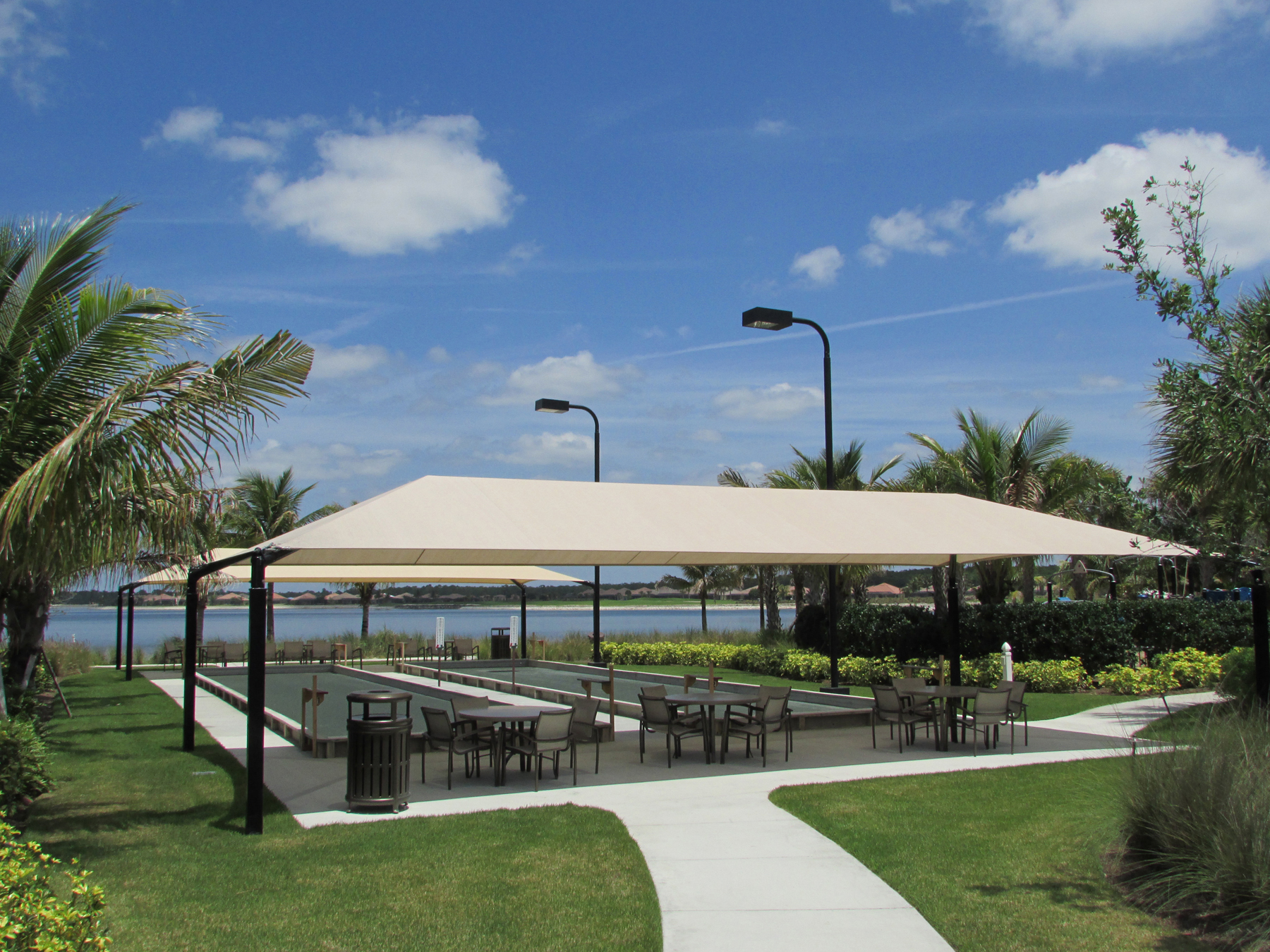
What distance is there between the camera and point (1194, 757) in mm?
6352

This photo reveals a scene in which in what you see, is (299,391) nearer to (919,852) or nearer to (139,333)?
(139,333)

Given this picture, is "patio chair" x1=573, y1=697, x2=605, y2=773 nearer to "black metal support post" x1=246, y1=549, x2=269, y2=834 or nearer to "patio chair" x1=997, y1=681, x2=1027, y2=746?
"black metal support post" x1=246, y1=549, x2=269, y2=834

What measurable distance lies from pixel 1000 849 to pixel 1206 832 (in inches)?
72.0

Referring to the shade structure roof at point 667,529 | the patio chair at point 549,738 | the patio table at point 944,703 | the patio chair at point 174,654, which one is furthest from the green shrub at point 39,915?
the patio chair at point 174,654

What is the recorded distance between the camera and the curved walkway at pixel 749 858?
5754 mm

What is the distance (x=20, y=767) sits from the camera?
8.38 m

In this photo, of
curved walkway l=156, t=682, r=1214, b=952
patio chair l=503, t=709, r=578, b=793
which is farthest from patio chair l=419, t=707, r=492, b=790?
curved walkway l=156, t=682, r=1214, b=952

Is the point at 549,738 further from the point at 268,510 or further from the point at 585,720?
the point at 268,510

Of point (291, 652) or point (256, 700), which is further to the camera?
point (291, 652)

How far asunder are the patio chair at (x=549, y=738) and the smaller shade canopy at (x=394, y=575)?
746cm

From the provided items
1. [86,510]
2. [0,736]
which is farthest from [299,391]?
[0,736]

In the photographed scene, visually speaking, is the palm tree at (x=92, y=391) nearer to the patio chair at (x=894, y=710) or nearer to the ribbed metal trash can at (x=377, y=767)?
the ribbed metal trash can at (x=377, y=767)

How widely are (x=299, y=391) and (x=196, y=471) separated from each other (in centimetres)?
132

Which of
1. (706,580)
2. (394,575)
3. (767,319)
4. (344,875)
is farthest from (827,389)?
(706,580)
